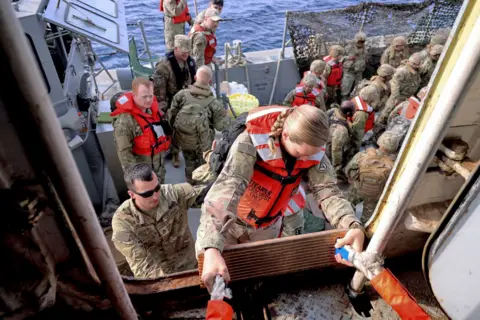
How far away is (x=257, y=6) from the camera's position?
20812 mm

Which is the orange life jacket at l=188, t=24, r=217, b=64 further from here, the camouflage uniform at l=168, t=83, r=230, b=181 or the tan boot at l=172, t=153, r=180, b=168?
the camouflage uniform at l=168, t=83, r=230, b=181

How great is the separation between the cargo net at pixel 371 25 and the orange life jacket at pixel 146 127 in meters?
5.67

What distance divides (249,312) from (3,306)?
1.56 meters

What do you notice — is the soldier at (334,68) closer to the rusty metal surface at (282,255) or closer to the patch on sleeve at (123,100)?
the patch on sleeve at (123,100)

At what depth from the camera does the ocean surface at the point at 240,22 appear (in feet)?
50.5

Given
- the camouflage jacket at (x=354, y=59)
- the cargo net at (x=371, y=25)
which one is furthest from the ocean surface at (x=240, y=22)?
the camouflage jacket at (x=354, y=59)

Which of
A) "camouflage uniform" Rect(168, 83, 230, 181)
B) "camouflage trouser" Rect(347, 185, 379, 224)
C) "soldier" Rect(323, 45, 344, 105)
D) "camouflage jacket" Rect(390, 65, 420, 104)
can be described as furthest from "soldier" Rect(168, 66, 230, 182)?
"camouflage jacket" Rect(390, 65, 420, 104)

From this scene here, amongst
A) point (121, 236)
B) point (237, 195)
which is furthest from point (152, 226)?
point (237, 195)

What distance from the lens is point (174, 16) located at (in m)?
8.52

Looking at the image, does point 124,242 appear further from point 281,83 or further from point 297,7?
point 297,7

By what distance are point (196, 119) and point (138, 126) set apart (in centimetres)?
97

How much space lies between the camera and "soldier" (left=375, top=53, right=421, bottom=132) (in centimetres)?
797

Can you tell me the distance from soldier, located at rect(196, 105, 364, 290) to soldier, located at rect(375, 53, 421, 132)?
605 centimetres

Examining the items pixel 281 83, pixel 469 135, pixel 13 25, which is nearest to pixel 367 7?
pixel 281 83
